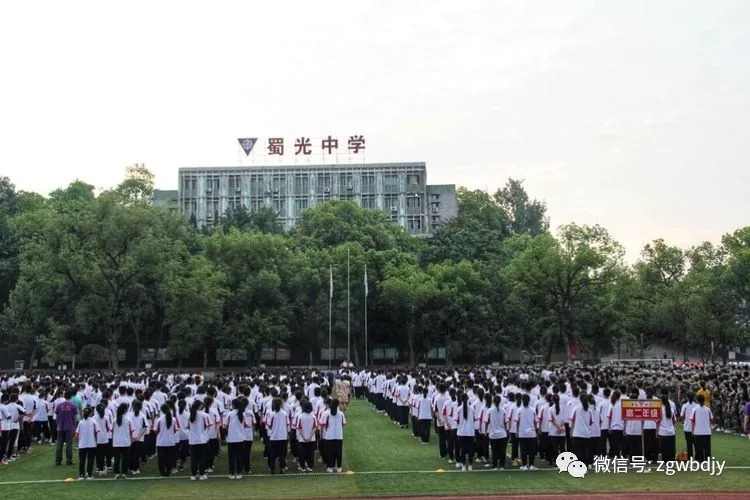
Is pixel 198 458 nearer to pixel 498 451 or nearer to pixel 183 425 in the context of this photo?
pixel 183 425

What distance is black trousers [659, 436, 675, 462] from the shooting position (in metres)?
14.6

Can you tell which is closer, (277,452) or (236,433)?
(236,433)

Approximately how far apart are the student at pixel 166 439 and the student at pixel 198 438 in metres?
0.35

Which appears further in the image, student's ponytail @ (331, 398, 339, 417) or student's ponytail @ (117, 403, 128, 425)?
student's ponytail @ (331, 398, 339, 417)

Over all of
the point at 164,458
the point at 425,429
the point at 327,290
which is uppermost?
the point at 327,290

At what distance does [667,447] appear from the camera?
14.7m

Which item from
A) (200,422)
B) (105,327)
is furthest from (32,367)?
(200,422)

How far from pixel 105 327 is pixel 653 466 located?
129ft

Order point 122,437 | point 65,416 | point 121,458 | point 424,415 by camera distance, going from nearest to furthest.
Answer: point 122,437 < point 121,458 < point 65,416 < point 424,415

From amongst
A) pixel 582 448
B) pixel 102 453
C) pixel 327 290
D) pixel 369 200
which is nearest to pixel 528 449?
pixel 582 448

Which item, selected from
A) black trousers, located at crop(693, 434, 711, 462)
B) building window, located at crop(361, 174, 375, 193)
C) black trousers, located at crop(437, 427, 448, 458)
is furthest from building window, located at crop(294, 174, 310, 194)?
black trousers, located at crop(693, 434, 711, 462)

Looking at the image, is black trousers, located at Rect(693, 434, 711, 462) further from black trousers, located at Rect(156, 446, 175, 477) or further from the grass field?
black trousers, located at Rect(156, 446, 175, 477)

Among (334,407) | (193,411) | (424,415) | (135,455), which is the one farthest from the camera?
(424,415)

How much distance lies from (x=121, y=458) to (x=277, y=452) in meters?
2.88
